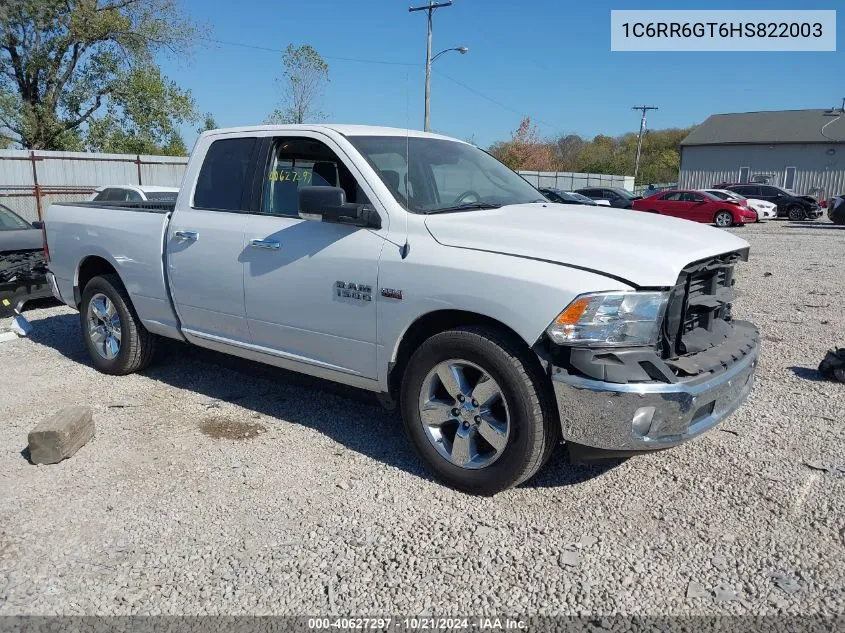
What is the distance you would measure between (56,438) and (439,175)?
281 centimetres

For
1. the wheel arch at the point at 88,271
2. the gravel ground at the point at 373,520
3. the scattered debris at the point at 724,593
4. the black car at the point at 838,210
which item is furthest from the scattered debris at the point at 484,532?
the black car at the point at 838,210

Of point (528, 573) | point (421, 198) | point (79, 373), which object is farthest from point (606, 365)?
point (79, 373)

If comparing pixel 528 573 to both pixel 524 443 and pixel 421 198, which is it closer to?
pixel 524 443

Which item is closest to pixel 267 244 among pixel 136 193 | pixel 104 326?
pixel 104 326

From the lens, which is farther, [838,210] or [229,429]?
[838,210]

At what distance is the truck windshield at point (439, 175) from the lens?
4.00 metres

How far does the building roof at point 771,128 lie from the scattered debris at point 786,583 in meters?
45.5

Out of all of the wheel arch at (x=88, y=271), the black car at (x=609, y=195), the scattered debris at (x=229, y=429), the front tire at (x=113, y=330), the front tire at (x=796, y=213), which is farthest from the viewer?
the front tire at (x=796, y=213)

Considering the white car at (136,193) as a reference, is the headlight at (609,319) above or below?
below

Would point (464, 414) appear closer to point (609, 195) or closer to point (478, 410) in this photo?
point (478, 410)

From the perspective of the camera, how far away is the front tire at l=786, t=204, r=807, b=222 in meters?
28.4

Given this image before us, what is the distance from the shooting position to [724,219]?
995 inches

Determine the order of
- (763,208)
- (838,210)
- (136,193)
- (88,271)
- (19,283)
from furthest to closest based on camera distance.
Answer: (763,208), (838,210), (136,193), (19,283), (88,271)

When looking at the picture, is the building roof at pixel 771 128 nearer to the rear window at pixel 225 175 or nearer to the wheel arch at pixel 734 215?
the wheel arch at pixel 734 215
